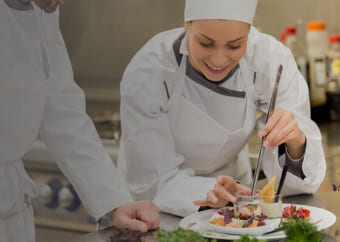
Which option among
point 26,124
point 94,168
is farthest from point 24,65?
point 94,168

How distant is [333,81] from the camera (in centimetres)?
293

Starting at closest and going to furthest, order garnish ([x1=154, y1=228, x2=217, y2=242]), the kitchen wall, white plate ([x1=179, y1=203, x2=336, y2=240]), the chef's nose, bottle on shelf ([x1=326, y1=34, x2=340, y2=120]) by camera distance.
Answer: garnish ([x1=154, y1=228, x2=217, y2=242]) < white plate ([x1=179, y1=203, x2=336, y2=240]) < the chef's nose < bottle on shelf ([x1=326, y1=34, x2=340, y2=120]) < the kitchen wall

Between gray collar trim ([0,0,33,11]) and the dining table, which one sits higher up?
gray collar trim ([0,0,33,11])

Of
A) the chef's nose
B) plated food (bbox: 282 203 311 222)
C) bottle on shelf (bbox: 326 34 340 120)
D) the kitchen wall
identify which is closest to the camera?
plated food (bbox: 282 203 311 222)

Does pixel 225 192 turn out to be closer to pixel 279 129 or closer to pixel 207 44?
pixel 279 129

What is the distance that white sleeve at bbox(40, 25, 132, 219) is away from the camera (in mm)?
1399

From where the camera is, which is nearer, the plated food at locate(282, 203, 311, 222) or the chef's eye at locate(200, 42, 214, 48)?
the plated food at locate(282, 203, 311, 222)

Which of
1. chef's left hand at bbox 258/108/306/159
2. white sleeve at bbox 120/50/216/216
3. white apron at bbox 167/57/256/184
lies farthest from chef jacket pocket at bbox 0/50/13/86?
chef's left hand at bbox 258/108/306/159

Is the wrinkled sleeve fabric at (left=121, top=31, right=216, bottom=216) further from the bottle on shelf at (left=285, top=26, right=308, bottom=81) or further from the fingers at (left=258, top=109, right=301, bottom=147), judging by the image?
the bottle on shelf at (left=285, top=26, right=308, bottom=81)

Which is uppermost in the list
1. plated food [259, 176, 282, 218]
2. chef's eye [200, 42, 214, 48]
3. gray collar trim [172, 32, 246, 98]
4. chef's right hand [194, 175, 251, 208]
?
chef's eye [200, 42, 214, 48]

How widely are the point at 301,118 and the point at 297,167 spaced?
148 mm

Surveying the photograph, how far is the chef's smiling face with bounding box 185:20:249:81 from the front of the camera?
1440 millimetres

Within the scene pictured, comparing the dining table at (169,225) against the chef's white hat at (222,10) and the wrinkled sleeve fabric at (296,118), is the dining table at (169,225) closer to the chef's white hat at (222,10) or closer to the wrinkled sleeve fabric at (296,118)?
the wrinkled sleeve fabric at (296,118)

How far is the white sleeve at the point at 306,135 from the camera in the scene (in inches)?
61.1
